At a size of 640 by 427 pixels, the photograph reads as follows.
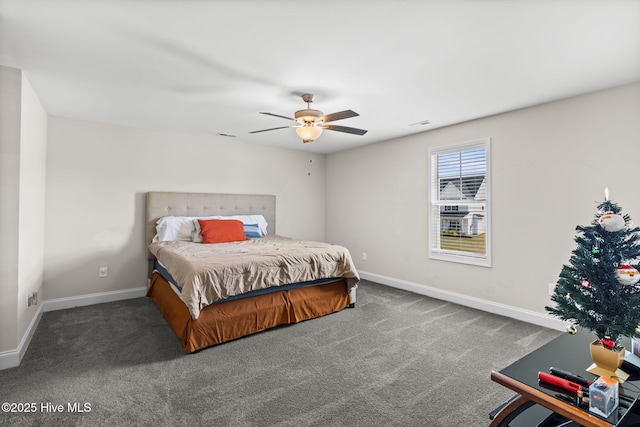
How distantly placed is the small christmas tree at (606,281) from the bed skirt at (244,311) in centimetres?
236

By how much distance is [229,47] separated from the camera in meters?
2.08

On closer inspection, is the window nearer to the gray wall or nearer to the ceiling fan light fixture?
the gray wall

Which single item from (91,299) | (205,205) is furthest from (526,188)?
(91,299)

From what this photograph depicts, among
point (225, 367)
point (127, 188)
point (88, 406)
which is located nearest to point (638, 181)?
point (225, 367)

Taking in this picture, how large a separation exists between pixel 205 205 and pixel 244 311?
7.51ft

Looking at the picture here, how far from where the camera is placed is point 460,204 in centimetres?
393

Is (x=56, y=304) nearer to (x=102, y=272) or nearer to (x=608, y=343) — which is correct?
(x=102, y=272)

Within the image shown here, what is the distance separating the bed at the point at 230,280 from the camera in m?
2.59

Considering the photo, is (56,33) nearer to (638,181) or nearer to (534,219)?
(534,219)

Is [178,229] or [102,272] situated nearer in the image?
[102,272]

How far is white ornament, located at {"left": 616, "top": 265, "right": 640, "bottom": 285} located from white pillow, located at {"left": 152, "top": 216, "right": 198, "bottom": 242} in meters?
4.28

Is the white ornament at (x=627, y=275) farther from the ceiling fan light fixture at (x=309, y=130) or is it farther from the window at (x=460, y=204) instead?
the window at (x=460, y=204)

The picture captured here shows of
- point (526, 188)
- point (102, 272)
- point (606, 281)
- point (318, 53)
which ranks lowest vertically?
point (102, 272)

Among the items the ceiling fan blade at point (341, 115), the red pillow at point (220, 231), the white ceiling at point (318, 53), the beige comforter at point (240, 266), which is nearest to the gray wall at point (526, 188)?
the white ceiling at point (318, 53)
